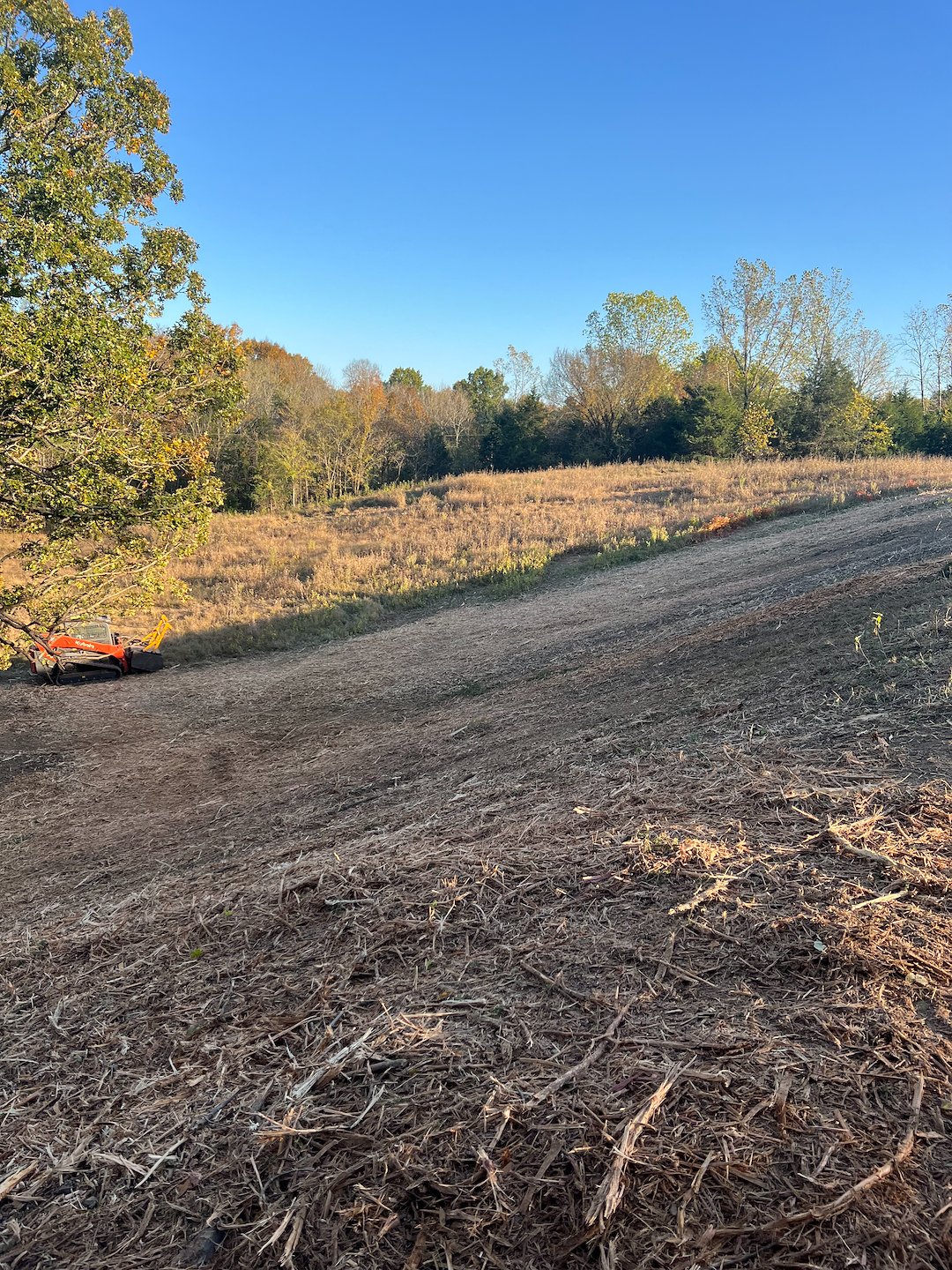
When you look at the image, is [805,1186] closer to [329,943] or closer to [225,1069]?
[225,1069]

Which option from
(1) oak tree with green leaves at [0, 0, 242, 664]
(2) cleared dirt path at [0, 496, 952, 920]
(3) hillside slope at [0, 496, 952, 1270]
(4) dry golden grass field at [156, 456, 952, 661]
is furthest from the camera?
(4) dry golden grass field at [156, 456, 952, 661]

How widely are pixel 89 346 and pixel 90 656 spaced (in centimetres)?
661

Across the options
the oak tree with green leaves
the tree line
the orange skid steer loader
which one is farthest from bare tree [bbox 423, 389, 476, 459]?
the oak tree with green leaves

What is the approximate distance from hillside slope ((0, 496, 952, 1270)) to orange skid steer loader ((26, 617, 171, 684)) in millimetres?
7645

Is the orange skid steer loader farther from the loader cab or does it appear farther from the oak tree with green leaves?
the oak tree with green leaves

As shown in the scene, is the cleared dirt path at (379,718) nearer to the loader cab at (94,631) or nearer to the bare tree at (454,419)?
the loader cab at (94,631)

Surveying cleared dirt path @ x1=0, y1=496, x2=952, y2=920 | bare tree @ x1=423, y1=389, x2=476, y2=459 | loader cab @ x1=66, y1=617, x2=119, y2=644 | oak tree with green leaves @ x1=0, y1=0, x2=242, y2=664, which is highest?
bare tree @ x1=423, y1=389, x2=476, y2=459

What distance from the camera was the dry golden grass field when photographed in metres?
16.1

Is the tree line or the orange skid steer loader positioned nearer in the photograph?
the orange skid steer loader

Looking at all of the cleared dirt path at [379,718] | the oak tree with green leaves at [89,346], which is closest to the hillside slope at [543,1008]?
the cleared dirt path at [379,718]

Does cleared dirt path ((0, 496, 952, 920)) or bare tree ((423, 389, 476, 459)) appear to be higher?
bare tree ((423, 389, 476, 459))

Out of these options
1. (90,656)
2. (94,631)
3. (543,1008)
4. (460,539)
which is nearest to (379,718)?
(543,1008)

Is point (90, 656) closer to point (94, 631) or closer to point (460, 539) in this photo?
point (94, 631)

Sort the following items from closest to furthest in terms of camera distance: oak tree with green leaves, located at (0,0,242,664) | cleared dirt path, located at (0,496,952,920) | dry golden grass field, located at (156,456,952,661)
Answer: cleared dirt path, located at (0,496,952,920)
oak tree with green leaves, located at (0,0,242,664)
dry golden grass field, located at (156,456,952,661)
